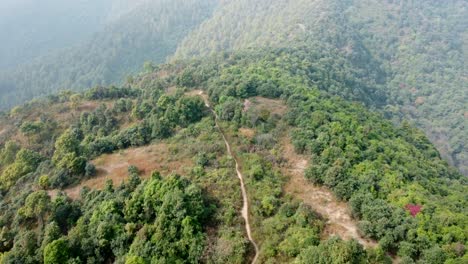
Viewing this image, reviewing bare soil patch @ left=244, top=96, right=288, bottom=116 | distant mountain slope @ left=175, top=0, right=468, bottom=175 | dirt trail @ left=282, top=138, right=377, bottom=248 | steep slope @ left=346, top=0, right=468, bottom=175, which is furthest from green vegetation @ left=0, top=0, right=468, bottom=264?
steep slope @ left=346, top=0, right=468, bottom=175

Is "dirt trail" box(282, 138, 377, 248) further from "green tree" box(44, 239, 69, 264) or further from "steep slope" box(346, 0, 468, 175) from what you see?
"steep slope" box(346, 0, 468, 175)

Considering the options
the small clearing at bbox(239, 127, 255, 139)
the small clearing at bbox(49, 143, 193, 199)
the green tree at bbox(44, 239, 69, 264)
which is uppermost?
the green tree at bbox(44, 239, 69, 264)

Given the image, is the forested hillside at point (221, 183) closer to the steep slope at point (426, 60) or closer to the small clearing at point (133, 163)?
the small clearing at point (133, 163)

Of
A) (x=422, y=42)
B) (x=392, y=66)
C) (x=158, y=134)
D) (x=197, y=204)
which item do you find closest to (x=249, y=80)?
(x=158, y=134)

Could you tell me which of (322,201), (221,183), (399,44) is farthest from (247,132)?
(399,44)

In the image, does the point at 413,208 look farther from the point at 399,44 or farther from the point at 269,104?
the point at 399,44

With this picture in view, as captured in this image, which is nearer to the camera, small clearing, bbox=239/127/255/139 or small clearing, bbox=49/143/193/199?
small clearing, bbox=49/143/193/199

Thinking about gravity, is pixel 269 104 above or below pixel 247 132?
above
